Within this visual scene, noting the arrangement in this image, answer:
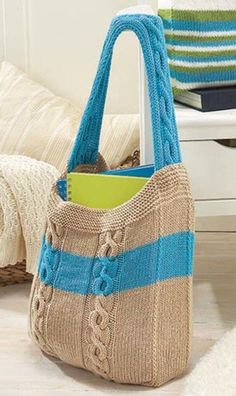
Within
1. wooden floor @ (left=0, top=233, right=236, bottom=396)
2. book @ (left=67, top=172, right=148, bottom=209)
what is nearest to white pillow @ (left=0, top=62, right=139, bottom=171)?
wooden floor @ (left=0, top=233, right=236, bottom=396)

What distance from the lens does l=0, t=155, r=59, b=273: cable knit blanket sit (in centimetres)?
153

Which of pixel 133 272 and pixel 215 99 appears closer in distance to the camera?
pixel 133 272

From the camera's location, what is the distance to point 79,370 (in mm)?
1272

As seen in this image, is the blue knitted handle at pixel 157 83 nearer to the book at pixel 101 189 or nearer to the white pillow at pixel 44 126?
the book at pixel 101 189

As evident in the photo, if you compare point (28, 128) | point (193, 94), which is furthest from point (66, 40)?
point (193, 94)

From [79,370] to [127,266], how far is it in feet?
0.69

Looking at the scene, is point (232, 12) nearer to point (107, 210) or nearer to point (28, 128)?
point (107, 210)

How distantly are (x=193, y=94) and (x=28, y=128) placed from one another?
1.68 feet

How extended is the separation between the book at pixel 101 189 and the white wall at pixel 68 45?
68cm

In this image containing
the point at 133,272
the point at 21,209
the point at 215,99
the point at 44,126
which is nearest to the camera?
the point at 133,272

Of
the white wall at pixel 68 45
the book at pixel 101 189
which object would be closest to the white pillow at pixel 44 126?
the white wall at pixel 68 45

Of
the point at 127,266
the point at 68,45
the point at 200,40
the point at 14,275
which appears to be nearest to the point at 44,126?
the point at 68,45

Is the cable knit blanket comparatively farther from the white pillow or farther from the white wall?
the white wall

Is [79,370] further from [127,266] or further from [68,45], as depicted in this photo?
[68,45]
